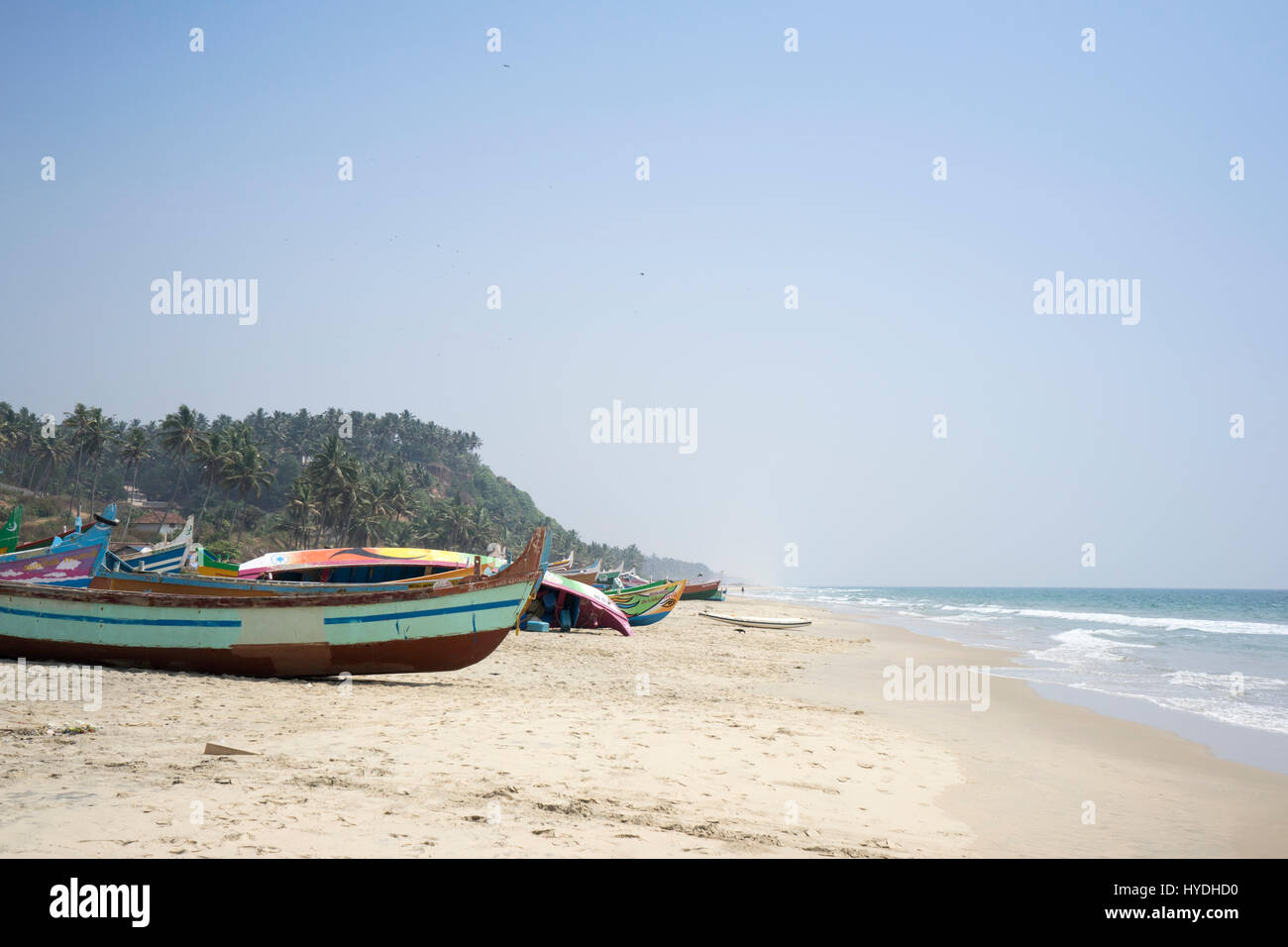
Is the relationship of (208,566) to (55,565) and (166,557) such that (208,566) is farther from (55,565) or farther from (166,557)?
(55,565)

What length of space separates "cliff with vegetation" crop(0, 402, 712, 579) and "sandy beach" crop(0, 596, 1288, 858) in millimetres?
63572

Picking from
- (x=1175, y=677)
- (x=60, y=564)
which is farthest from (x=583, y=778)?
(x=1175, y=677)

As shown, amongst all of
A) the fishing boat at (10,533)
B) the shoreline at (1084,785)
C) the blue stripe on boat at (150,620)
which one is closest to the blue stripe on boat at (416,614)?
the blue stripe on boat at (150,620)

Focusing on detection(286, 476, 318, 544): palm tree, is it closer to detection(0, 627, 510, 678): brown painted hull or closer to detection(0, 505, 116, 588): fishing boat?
detection(0, 505, 116, 588): fishing boat

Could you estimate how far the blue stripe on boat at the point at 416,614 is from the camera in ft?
43.3

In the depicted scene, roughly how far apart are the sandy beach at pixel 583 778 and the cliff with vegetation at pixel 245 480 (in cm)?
6357

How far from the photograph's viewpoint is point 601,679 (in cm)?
1588

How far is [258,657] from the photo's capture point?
1307cm

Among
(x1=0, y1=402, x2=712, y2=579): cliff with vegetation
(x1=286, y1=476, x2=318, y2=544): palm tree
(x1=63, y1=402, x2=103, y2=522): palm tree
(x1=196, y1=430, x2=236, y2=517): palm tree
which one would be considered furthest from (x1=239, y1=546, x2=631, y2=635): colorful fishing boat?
(x1=63, y1=402, x2=103, y2=522): palm tree

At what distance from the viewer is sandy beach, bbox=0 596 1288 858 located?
17.7ft

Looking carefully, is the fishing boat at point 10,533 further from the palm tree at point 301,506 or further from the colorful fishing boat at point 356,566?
the palm tree at point 301,506

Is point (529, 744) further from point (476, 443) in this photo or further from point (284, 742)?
point (476, 443)

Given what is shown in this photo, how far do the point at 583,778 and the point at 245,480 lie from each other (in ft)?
266
